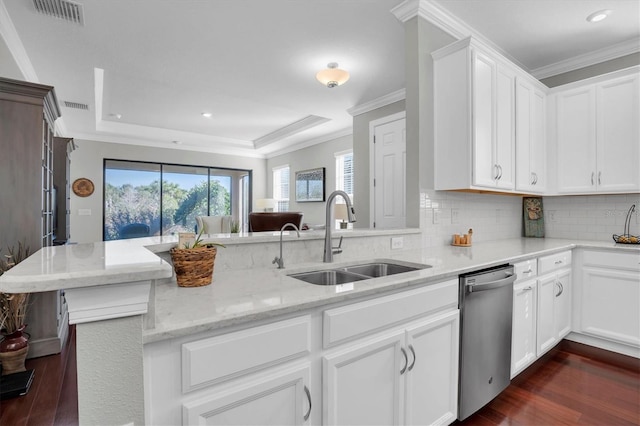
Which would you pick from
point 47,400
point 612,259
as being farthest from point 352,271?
point 612,259

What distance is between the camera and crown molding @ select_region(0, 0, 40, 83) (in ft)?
8.39

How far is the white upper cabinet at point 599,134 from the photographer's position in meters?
2.77

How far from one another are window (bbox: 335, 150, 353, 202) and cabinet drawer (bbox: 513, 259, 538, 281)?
3839mm

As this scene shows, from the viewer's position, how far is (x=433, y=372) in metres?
1.51

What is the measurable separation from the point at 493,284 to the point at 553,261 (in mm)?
1090

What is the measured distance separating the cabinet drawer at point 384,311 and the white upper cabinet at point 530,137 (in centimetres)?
182

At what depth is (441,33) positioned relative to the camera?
263 centimetres

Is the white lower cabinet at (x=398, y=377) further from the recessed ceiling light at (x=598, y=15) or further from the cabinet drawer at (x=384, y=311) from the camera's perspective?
the recessed ceiling light at (x=598, y=15)

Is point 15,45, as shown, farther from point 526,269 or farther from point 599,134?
point 599,134

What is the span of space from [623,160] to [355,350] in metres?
3.15

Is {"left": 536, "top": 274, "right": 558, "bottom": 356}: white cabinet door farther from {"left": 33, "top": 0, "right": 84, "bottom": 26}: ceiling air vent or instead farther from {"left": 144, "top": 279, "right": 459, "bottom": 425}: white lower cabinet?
{"left": 33, "top": 0, "right": 84, "bottom": 26}: ceiling air vent

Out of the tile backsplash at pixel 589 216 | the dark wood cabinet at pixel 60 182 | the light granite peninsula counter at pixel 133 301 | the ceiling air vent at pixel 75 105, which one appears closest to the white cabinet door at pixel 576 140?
the tile backsplash at pixel 589 216

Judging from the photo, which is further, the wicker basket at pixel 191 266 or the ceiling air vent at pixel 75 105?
the ceiling air vent at pixel 75 105

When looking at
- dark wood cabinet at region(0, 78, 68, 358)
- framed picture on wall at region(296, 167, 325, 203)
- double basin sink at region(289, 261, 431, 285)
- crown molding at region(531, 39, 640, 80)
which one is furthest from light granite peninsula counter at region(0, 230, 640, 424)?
framed picture on wall at region(296, 167, 325, 203)
